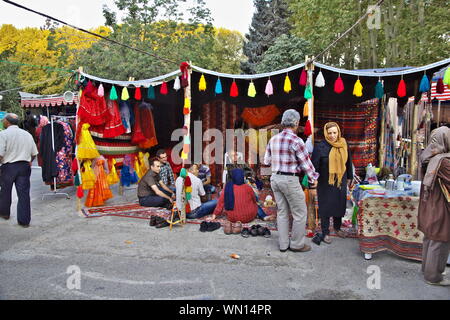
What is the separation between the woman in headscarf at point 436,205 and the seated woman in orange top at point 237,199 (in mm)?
2631

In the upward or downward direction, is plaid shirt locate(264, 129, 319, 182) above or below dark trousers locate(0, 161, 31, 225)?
above

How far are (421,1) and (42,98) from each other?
1479 cm

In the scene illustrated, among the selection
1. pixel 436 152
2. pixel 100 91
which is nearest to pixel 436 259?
pixel 436 152

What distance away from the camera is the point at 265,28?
23328 millimetres

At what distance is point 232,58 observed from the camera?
107 ft

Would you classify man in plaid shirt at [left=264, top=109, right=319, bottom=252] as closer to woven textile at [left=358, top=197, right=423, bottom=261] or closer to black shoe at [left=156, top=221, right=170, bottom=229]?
A: woven textile at [left=358, top=197, right=423, bottom=261]

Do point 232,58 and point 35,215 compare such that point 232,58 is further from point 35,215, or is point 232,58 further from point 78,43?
point 35,215

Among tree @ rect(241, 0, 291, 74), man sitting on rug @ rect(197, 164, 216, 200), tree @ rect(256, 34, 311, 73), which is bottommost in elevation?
man sitting on rug @ rect(197, 164, 216, 200)

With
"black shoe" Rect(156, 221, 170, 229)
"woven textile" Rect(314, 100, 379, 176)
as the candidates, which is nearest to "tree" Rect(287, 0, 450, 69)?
"woven textile" Rect(314, 100, 379, 176)

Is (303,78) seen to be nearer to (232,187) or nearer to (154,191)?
(232,187)

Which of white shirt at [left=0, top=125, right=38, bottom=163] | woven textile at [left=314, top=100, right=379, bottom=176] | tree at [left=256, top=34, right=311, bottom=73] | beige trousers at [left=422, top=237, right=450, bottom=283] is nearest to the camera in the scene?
beige trousers at [left=422, top=237, right=450, bottom=283]

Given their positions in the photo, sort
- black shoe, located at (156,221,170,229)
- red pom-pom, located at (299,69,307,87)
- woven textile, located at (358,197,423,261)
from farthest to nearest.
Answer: black shoe, located at (156,221,170,229), red pom-pom, located at (299,69,307,87), woven textile, located at (358,197,423,261)

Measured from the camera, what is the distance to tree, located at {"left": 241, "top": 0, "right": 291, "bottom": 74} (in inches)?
899
